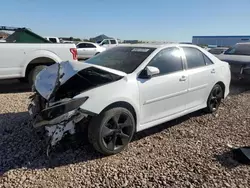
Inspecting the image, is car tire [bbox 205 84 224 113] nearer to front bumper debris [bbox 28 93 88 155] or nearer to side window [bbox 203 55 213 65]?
side window [bbox 203 55 213 65]

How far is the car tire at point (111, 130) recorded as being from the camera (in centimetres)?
326

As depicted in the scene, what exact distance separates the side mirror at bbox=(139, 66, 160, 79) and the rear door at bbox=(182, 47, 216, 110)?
1004 millimetres

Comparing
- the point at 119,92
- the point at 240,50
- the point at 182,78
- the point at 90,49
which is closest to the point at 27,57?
the point at 119,92

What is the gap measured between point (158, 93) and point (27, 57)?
4.51 m

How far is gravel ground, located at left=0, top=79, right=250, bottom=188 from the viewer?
293 cm

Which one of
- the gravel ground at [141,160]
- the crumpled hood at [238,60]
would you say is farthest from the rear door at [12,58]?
the crumpled hood at [238,60]

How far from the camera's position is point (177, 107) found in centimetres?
438

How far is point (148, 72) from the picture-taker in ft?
12.3

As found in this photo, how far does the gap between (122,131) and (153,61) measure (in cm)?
128

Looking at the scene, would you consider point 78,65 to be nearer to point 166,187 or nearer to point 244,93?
point 166,187

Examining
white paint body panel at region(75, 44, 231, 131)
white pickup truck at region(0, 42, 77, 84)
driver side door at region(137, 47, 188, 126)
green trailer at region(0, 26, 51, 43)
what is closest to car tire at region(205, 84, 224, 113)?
white paint body panel at region(75, 44, 231, 131)

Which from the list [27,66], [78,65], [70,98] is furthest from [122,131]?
[27,66]

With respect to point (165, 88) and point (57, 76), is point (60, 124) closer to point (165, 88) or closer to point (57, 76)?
point (57, 76)

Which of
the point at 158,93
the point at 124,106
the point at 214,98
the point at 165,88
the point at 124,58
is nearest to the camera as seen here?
the point at 124,106
